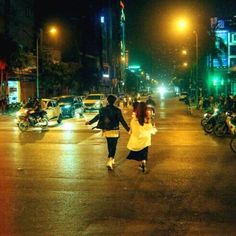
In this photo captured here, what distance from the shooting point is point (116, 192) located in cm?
989

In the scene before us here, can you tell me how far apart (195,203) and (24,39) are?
55.9 meters

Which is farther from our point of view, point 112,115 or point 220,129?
point 220,129

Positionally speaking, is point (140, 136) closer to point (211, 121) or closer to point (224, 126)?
point (224, 126)

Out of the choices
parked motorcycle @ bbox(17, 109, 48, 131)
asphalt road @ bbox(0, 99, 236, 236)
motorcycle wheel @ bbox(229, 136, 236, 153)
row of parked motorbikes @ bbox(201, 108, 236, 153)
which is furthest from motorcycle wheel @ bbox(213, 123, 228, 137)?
parked motorcycle @ bbox(17, 109, 48, 131)

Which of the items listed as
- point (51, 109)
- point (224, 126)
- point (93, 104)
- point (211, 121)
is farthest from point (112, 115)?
point (93, 104)

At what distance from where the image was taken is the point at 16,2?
58156mm

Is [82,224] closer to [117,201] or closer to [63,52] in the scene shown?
[117,201]

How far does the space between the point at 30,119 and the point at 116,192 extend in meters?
17.1

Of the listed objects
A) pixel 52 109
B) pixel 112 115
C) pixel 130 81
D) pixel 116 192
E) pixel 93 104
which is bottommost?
pixel 116 192

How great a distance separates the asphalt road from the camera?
741cm

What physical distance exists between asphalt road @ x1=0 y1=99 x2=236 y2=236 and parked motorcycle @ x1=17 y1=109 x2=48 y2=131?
28.1 feet

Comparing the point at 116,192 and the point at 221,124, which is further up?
the point at 221,124

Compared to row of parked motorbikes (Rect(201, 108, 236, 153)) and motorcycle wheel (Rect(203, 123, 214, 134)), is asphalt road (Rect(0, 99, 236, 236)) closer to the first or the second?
row of parked motorbikes (Rect(201, 108, 236, 153))

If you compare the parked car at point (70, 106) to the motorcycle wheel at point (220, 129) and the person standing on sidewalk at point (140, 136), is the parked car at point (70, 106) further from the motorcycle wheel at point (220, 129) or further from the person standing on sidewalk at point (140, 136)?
the person standing on sidewalk at point (140, 136)
